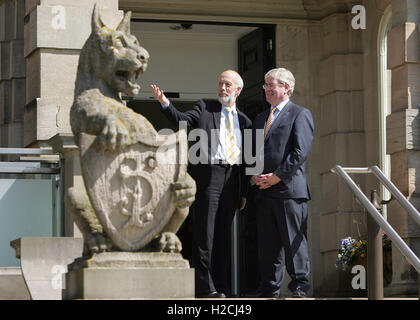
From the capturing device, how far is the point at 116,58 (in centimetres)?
745

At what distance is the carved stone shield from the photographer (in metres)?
6.98

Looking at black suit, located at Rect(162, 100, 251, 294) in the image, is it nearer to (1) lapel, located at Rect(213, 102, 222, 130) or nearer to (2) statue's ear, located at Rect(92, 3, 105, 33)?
(1) lapel, located at Rect(213, 102, 222, 130)

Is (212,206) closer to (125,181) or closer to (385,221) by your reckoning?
(385,221)

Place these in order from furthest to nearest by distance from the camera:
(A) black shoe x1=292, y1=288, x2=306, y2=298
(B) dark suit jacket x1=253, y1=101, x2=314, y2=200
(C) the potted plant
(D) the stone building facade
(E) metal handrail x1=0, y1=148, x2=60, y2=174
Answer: (D) the stone building facade, (C) the potted plant, (E) metal handrail x1=0, y1=148, x2=60, y2=174, (B) dark suit jacket x1=253, y1=101, x2=314, y2=200, (A) black shoe x1=292, y1=288, x2=306, y2=298

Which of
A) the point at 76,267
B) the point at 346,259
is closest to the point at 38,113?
the point at 76,267

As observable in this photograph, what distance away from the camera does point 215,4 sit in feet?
45.0

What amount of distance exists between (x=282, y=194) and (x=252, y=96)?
557 centimetres

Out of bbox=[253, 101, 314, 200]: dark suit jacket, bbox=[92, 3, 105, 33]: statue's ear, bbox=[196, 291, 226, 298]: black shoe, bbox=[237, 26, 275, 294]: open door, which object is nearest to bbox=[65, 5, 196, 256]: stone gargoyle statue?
bbox=[92, 3, 105, 33]: statue's ear

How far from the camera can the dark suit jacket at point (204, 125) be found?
28.1 feet

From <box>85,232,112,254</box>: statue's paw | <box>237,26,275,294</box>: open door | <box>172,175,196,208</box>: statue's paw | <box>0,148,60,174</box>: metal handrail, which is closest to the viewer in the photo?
<box>85,232,112,254</box>: statue's paw

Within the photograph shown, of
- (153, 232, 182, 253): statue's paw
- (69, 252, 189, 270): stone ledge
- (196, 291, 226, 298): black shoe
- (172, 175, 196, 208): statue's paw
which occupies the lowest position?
(196, 291, 226, 298): black shoe

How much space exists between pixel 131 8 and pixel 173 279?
22.8 feet

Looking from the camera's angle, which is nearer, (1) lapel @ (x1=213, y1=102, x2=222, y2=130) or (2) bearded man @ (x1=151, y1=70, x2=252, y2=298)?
(2) bearded man @ (x1=151, y1=70, x2=252, y2=298)

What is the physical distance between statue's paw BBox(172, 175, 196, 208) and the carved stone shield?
0.13 feet
